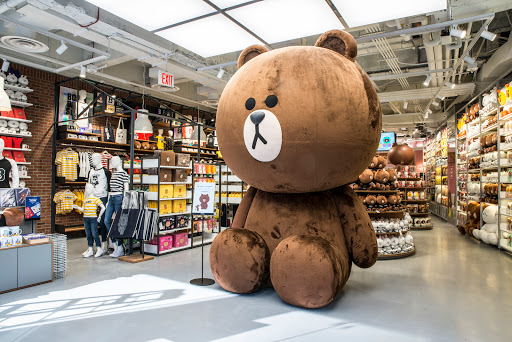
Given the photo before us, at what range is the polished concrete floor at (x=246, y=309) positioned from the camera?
2900 millimetres

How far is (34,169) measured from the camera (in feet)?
25.1

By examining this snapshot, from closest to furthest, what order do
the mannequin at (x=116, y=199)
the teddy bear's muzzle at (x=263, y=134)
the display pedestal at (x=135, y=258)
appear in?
the teddy bear's muzzle at (x=263, y=134), the display pedestal at (x=135, y=258), the mannequin at (x=116, y=199)

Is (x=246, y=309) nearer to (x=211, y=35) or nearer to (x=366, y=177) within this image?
(x=366, y=177)

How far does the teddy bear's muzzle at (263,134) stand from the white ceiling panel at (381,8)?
6.46 feet

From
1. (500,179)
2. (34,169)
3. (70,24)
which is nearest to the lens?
(70,24)

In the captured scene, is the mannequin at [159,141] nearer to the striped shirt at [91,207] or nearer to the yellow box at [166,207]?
the yellow box at [166,207]

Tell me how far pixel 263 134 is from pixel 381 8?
240 centimetres

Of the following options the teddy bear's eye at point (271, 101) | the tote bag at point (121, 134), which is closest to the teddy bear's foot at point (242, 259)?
the teddy bear's eye at point (271, 101)

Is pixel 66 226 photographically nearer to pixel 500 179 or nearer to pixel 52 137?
pixel 52 137

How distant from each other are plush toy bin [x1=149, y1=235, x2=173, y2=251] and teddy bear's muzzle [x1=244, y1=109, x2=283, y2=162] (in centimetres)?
354

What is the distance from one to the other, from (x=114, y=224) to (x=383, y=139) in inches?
234

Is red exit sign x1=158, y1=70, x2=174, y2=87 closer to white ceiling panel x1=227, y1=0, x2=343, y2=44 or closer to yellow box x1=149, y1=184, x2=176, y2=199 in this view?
yellow box x1=149, y1=184, x2=176, y2=199

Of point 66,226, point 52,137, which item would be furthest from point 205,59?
point 66,226

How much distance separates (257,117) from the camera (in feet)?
10.00
